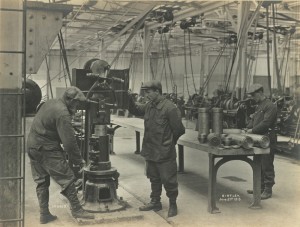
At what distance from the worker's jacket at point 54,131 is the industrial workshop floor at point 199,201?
84 cm

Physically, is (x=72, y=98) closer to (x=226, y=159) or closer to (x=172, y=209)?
(x=172, y=209)

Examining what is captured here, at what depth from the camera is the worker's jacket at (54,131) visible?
4250mm

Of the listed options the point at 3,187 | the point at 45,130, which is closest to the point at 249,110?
the point at 45,130

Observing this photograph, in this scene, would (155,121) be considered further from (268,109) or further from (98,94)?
(268,109)

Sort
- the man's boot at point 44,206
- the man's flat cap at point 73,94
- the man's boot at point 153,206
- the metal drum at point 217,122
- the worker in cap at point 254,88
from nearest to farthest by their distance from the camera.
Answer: the man's flat cap at point 73,94 < the man's boot at point 44,206 < the man's boot at point 153,206 < the metal drum at point 217,122 < the worker in cap at point 254,88

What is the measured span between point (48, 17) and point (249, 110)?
5.71m

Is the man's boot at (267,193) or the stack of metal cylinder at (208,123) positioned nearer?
the stack of metal cylinder at (208,123)

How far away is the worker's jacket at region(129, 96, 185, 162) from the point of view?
4777 mm

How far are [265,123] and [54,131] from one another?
2739 mm

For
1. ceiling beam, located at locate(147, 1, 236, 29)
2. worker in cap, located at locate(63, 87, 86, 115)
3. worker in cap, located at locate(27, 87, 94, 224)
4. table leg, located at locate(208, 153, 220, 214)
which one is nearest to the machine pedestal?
worker in cap, located at locate(27, 87, 94, 224)

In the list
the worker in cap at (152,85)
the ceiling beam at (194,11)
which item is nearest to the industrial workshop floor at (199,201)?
the worker in cap at (152,85)

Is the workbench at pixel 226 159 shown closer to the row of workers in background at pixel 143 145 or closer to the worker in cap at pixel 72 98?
the row of workers in background at pixel 143 145

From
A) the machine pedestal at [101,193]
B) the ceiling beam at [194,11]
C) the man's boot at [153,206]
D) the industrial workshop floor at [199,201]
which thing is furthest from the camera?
the ceiling beam at [194,11]

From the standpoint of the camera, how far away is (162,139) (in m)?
4.79
